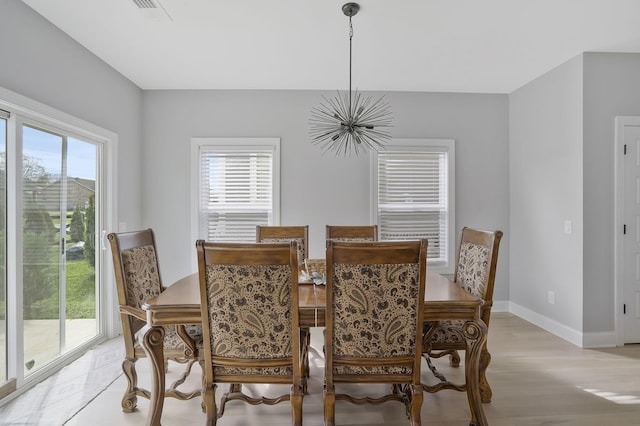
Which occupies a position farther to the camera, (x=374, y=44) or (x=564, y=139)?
(x=564, y=139)

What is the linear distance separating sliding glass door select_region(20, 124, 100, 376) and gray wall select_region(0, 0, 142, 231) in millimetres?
276

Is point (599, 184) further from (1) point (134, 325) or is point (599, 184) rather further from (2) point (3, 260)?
(2) point (3, 260)

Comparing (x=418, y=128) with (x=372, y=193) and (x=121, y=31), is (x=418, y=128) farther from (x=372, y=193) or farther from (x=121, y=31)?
(x=121, y=31)

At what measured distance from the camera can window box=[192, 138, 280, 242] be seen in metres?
3.84

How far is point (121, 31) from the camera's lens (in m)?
2.61

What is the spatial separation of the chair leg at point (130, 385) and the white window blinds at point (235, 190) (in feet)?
6.64

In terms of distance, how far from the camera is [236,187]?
12.7 ft

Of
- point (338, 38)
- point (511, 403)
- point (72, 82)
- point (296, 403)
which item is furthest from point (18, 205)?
point (511, 403)

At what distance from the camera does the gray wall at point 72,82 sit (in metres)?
2.15

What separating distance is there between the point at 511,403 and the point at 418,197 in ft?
7.66

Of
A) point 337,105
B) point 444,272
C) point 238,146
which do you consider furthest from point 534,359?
point 238,146

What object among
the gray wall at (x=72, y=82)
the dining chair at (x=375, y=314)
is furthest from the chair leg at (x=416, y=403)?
the gray wall at (x=72, y=82)

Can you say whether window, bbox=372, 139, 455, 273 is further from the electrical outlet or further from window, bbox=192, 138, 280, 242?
window, bbox=192, 138, 280, 242

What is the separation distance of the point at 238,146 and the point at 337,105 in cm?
129
